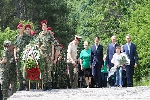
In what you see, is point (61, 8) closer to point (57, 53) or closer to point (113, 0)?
point (113, 0)

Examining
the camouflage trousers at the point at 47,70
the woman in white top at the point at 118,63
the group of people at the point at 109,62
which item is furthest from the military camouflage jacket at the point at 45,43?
the woman in white top at the point at 118,63

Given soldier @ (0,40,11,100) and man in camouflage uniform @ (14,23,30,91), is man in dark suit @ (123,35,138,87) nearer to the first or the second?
man in camouflage uniform @ (14,23,30,91)

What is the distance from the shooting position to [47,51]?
13.7 m

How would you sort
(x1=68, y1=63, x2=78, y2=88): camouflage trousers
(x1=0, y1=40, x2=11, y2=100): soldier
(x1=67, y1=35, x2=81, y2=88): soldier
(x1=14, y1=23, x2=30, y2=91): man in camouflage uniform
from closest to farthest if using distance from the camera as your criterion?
1. (x1=14, y1=23, x2=30, y2=91): man in camouflage uniform
2. (x1=0, y1=40, x2=11, y2=100): soldier
3. (x1=67, y1=35, x2=81, y2=88): soldier
4. (x1=68, y1=63, x2=78, y2=88): camouflage trousers

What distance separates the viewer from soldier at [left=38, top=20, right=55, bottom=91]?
535 inches

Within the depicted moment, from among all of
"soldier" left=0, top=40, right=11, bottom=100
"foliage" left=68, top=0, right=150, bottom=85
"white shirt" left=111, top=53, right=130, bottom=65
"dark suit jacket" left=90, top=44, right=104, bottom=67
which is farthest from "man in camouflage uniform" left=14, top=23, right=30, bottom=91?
"foliage" left=68, top=0, right=150, bottom=85

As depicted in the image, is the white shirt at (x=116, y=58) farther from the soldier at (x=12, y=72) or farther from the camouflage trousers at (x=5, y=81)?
the camouflage trousers at (x=5, y=81)

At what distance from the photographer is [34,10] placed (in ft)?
163

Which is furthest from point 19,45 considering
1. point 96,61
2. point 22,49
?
point 96,61

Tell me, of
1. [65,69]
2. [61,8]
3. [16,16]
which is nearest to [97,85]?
[65,69]

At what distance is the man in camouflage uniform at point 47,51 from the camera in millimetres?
13578

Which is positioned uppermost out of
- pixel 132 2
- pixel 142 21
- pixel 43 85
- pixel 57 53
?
pixel 132 2

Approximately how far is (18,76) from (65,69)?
76.3 inches

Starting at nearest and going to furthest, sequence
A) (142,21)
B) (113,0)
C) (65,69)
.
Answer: (65,69)
(142,21)
(113,0)
